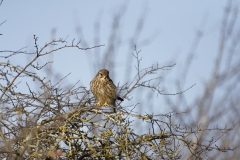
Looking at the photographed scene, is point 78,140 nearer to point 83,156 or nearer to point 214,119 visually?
point 83,156

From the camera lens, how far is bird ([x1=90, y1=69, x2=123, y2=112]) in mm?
8485

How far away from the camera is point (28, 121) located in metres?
5.29

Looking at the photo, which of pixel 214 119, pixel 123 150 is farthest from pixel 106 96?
pixel 214 119

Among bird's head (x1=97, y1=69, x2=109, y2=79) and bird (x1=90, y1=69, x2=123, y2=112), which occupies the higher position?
bird's head (x1=97, y1=69, x2=109, y2=79)

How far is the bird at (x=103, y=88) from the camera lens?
849cm

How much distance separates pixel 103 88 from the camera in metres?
8.63

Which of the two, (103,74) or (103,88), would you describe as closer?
(103,88)

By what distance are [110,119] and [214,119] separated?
644 centimetres

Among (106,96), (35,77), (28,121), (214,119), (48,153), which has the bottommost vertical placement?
(48,153)

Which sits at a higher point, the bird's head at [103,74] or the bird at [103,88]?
the bird's head at [103,74]

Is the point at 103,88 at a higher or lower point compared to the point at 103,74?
lower

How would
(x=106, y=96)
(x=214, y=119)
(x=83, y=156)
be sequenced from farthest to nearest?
(x=214, y=119) < (x=106, y=96) < (x=83, y=156)

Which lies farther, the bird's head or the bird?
the bird's head

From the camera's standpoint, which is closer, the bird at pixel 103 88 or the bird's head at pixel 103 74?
the bird at pixel 103 88
